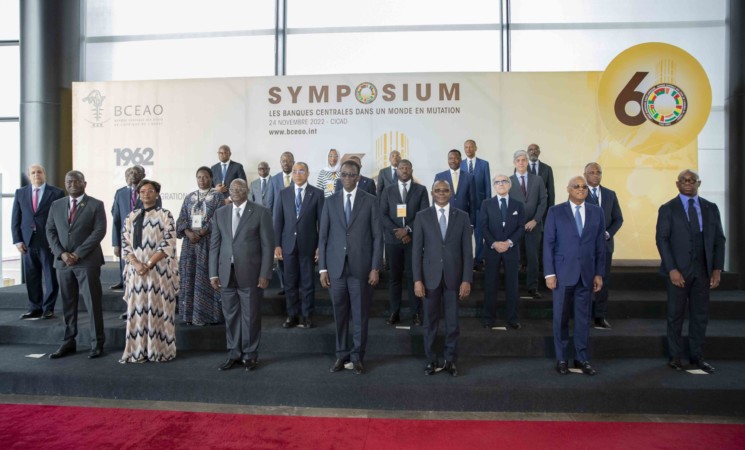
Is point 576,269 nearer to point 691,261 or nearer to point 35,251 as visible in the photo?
point 691,261

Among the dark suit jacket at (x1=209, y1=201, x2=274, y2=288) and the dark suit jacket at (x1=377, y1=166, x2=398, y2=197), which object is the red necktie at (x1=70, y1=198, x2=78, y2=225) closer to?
the dark suit jacket at (x1=209, y1=201, x2=274, y2=288)

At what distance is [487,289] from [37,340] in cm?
449

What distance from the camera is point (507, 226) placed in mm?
4660

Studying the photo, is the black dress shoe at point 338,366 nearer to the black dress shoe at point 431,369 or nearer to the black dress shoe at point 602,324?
the black dress shoe at point 431,369

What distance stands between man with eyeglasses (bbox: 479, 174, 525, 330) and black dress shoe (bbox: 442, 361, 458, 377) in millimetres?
937

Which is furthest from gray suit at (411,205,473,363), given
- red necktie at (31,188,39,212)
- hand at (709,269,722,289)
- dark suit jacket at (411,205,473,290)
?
red necktie at (31,188,39,212)

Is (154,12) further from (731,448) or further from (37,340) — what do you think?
(731,448)

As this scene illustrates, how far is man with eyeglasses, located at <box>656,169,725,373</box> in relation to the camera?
3.88 m

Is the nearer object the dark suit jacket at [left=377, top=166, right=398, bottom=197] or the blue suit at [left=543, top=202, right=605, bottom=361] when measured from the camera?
the blue suit at [left=543, top=202, right=605, bottom=361]

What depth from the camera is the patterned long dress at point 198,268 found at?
450 cm

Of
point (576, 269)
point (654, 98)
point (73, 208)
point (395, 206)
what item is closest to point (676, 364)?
point (576, 269)

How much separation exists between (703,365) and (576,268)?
1.32 meters

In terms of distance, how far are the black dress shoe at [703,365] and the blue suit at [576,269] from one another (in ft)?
3.08

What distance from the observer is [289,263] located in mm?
4680
